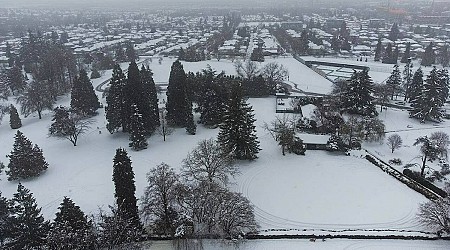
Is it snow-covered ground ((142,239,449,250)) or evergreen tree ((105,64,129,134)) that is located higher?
evergreen tree ((105,64,129,134))

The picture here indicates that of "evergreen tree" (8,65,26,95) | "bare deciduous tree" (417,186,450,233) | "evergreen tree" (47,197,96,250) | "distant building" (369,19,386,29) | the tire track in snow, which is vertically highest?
"distant building" (369,19,386,29)

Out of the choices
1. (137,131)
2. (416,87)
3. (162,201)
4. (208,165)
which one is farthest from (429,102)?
(162,201)

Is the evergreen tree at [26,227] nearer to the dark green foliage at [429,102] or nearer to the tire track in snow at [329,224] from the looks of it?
the tire track in snow at [329,224]

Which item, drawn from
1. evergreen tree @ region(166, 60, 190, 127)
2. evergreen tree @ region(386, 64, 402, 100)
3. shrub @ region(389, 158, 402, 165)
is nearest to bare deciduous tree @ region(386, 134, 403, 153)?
shrub @ region(389, 158, 402, 165)

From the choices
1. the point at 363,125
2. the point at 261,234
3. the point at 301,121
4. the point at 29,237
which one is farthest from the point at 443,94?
the point at 29,237

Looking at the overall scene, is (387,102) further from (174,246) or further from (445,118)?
(174,246)

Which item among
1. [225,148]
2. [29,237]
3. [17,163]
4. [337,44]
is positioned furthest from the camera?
[337,44]

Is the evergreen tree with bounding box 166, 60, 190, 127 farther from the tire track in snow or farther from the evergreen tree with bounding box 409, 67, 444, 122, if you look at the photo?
the evergreen tree with bounding box 409, 67, 444, 122
